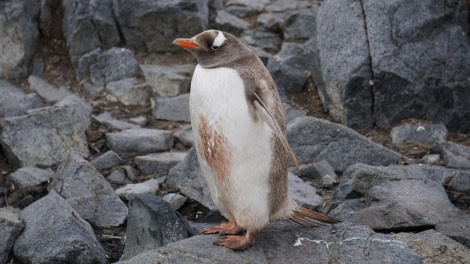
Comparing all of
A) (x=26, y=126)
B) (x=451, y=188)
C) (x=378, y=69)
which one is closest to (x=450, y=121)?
(x=378, y=69)

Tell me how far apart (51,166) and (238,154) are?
3.45 meters

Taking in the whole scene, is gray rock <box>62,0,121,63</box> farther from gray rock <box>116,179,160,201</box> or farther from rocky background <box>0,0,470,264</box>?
gray rock <box>116,179,160,201</box>

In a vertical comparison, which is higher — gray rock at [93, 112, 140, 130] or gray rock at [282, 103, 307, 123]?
gray rock at [282, 103, 307, 123]

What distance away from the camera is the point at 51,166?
6.12 m

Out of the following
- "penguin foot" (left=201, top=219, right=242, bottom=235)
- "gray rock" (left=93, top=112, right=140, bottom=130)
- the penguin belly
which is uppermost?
the penguin belly

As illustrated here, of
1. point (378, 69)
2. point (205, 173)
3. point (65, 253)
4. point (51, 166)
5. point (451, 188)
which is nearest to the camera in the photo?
point (205, 173)

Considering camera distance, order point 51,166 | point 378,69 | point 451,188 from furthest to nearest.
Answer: point 378,69 < point 51,166 < point 451,188

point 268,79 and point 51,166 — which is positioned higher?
point 268,79

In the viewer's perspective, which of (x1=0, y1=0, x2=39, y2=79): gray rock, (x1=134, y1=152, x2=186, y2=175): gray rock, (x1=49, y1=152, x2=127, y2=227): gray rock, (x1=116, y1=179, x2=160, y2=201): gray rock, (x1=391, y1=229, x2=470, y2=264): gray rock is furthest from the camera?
(x1=0, y1=0, x2=39, y2=79): gray rock

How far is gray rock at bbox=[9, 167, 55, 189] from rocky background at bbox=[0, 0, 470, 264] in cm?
2

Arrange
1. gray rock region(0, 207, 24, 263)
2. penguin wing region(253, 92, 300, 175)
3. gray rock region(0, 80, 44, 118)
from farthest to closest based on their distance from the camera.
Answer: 1. gray rock region(0, 80, 44, 118)
2. gray rock region(0, 207, 24, 263)
3. penguin wing region(253, 92, 300, 175)

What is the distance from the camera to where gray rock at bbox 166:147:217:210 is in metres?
5.34

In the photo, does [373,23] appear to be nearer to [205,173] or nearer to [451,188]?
[451,188]

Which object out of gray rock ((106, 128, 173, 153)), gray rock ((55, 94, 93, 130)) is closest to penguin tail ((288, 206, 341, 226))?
gray rock ((106, 128, 173, 153))
